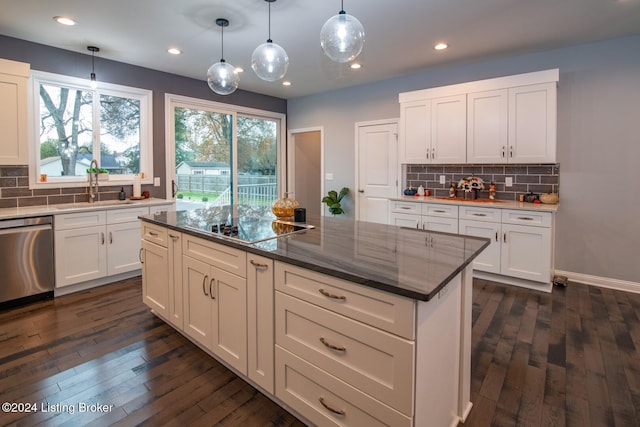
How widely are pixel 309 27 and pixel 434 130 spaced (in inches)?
80.8

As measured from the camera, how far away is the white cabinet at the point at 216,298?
199cm

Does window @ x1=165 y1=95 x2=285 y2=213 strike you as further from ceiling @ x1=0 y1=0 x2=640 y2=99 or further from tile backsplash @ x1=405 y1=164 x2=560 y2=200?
tile backsplash @ x1=405 y1=164 x2=560 y2=200

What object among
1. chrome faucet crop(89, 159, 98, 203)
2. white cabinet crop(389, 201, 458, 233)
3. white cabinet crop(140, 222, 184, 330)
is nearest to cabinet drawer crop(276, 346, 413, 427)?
white cabinet crop(140, 222, 184, 330)

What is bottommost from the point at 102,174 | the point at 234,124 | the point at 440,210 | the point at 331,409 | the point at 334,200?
the point at 331,409

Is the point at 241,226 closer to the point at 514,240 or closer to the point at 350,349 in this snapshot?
the point at 350,349

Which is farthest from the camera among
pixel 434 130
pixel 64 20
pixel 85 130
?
pixel 434 130

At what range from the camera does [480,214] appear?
3.99m

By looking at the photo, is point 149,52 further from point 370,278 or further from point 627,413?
point 627,413

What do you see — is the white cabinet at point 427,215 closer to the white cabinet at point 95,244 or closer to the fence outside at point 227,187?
the fence outside at point 227,187

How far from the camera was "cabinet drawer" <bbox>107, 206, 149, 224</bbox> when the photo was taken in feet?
12.6

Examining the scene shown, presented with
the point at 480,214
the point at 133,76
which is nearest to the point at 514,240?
the point at 480,214

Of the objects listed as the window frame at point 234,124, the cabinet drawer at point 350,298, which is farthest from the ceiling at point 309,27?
the cabinet drawer at point 350,298

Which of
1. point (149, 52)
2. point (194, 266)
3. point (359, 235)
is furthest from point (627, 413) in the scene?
point (149, 52)

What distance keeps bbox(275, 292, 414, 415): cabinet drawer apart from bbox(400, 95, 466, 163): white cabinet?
3.42 meters
